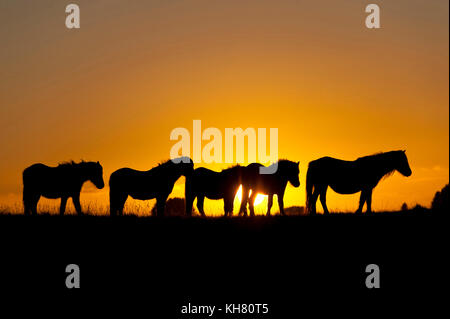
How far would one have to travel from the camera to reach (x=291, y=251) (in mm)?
13273

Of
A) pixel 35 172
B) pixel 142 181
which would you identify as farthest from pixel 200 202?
pixel 35 172

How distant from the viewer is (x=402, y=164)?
20.2m

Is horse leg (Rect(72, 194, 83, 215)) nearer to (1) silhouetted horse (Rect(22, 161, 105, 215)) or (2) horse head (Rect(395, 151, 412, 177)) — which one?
(1) silhouetted horse (Rect(22, 161, 105, 215))

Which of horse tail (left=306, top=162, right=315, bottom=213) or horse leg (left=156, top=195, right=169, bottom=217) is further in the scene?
horse tail (left=306, top=162, right=315, bottom=213)

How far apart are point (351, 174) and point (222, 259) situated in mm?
9768

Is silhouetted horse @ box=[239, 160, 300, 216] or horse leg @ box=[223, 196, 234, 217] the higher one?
silhouetted horse @ box=[239, 160, 300, 216]

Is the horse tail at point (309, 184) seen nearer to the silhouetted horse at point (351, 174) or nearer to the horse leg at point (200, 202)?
the silhouetted horse at point (351, 174)

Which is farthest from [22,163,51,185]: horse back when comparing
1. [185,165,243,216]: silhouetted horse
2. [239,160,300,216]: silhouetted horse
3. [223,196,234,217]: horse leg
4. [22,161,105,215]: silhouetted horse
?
[239,160,300,216]: silhouetted horse

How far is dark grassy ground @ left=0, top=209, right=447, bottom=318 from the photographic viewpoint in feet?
37.7

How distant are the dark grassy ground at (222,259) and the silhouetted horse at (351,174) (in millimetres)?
4665

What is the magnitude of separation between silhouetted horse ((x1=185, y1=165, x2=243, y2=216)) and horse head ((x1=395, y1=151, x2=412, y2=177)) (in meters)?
5.84

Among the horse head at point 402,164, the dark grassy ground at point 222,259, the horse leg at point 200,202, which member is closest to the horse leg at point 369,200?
the horse head at point 402,164

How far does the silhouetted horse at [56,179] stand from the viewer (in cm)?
2046
